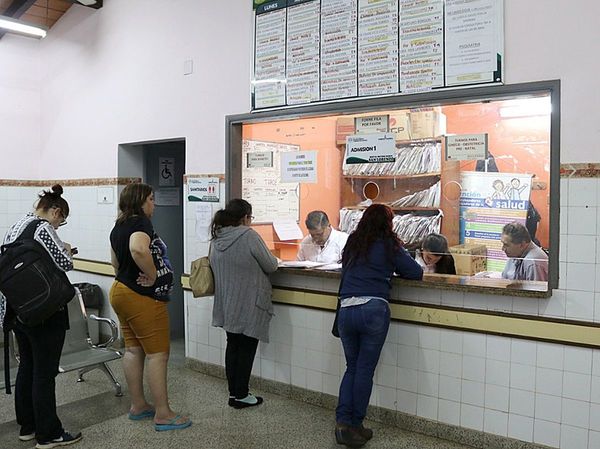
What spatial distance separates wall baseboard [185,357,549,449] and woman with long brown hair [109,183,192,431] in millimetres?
760

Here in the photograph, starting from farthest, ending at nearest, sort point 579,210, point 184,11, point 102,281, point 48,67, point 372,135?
point 48,67, point 102,281, point 184,11, point 372,135, point 579,210

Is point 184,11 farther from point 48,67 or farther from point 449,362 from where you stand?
A: point 449,362

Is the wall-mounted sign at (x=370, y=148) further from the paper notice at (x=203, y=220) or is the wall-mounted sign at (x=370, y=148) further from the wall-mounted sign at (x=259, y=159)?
the paper notice at (x=203, y=220)

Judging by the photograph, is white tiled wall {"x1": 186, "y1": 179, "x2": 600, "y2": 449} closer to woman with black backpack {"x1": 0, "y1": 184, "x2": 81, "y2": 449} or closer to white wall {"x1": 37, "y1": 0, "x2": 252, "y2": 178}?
woman with black backpack {"x1": 0, "y1": 184, "x2": 81, "y2": 449}

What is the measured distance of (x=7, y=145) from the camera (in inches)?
225

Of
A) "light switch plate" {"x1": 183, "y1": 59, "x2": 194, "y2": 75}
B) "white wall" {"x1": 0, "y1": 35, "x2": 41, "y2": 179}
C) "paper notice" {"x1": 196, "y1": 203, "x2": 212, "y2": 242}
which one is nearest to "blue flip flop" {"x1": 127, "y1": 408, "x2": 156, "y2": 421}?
"paper notice" {"x1": 196, "y1": 203, "x2": 212, "y2": 242}

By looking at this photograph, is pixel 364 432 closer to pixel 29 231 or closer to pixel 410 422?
pixel 410 422

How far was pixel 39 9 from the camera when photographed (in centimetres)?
556

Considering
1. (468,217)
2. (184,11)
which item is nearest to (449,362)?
(468,217)

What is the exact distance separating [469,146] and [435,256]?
714mm

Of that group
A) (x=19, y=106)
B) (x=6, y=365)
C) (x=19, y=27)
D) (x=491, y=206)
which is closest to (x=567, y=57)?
(x=491, y=206)

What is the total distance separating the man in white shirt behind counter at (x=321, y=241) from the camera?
392 centimetres

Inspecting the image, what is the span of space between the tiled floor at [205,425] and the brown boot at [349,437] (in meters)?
0.08

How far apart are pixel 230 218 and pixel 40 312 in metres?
1.25
